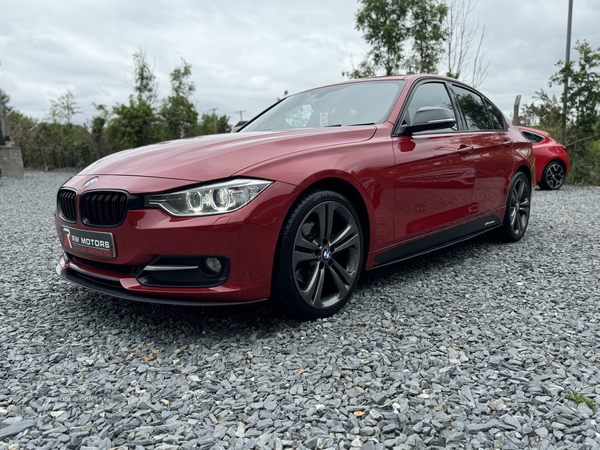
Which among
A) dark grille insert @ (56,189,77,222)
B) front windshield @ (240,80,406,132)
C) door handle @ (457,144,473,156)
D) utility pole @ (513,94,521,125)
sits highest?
utility pole @ (513,94,521,125)

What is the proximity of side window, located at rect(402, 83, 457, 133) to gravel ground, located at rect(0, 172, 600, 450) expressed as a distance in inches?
48.8

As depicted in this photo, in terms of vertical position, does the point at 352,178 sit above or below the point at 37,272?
above

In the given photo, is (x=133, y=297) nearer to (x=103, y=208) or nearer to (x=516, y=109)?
(x=103, y=208)

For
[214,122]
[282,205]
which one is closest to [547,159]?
→ [282,205]

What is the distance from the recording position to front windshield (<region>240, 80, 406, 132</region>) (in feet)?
11.6

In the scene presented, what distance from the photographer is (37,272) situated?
4.16 m

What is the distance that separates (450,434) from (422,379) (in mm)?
409

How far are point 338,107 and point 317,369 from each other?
6.80ft

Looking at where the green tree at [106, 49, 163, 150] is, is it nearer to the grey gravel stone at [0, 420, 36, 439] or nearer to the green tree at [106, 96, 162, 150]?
the green tree at [106, 96, 162, 150]

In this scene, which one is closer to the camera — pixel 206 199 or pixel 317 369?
pixel 317 369

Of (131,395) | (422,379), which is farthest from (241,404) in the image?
(422,379)

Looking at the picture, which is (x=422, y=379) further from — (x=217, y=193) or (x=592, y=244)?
(x=592, y=244)

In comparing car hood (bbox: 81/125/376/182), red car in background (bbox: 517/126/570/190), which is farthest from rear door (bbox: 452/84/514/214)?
red car in background (bbox: 517/126/570/190)

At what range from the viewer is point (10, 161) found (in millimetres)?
15961
